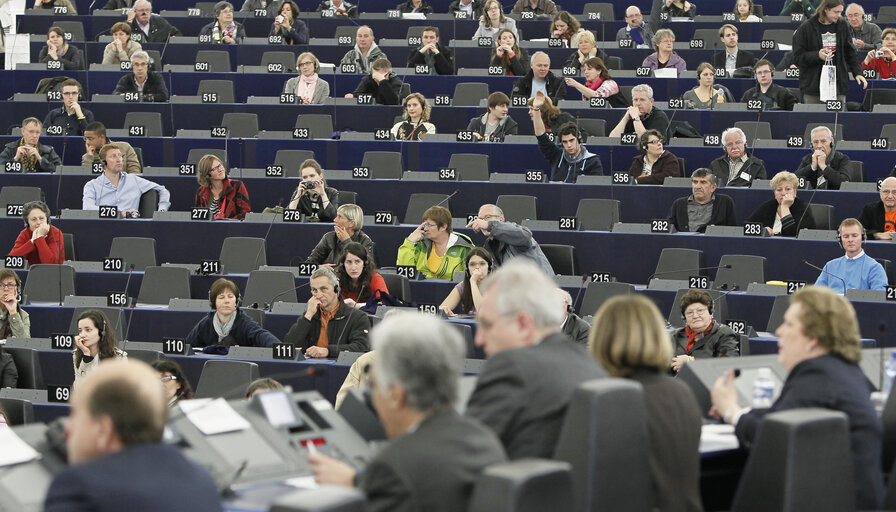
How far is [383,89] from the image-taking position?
10430 mm

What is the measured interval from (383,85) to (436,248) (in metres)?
2.79

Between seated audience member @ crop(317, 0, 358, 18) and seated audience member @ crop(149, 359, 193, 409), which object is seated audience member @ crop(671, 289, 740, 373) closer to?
seated audience member @ crop(149, 359, 193, 409)

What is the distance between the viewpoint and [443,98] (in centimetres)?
1038

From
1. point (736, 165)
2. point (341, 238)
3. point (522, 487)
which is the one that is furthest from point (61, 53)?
point (522, 487)

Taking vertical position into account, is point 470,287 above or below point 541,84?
below

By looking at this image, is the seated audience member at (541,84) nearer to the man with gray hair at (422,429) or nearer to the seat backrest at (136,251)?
the seat backrest at (136,251)

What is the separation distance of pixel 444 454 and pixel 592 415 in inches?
15.8

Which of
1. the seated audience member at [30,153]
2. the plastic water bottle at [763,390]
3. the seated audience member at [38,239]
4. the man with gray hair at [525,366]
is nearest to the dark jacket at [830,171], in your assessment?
the plastic water bottle at [763,390]

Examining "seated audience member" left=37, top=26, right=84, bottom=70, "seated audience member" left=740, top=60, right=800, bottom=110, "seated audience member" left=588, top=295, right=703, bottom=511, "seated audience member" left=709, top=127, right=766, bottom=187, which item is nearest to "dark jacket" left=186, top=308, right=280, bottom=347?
"seated audience member" left=709, top=127, right=766, bottom=187

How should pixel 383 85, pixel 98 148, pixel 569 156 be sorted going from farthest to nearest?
pixel 383 85, pixel 98 148, pixel 569 156

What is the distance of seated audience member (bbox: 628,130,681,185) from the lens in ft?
29.7

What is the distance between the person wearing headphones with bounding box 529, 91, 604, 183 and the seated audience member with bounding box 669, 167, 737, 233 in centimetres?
89

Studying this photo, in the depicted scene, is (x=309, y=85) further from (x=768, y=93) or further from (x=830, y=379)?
(x=830, y=379)

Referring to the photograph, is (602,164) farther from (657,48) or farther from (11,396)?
(11,396)
